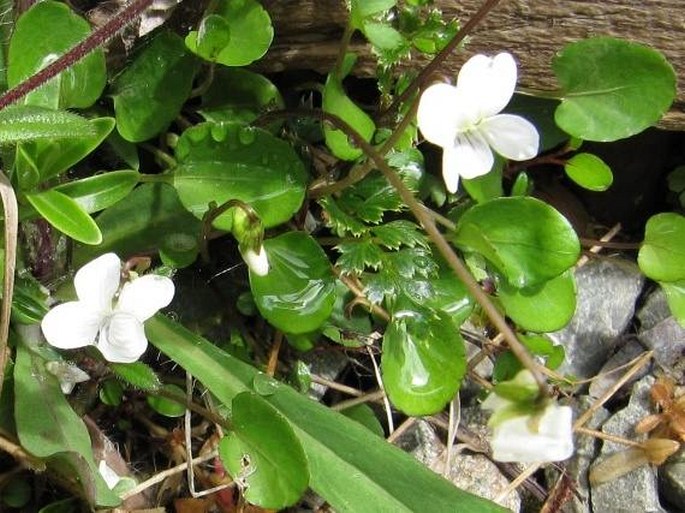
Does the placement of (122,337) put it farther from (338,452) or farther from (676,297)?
(676,297)

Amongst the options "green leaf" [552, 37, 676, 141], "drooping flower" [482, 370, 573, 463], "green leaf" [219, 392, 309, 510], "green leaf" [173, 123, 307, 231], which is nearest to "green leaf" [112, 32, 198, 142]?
"green leaf" [173, 123, 307, 231]

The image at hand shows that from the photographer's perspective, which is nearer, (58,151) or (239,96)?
(58,151)

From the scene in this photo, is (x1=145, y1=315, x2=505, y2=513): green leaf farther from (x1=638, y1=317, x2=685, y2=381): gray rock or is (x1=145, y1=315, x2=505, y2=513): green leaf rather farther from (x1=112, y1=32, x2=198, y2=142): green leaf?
(x1=638, y1=317, x2=685, y2=381): gray rock

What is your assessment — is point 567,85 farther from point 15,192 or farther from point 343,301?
point 15,192

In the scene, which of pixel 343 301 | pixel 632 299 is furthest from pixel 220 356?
pixel 632 299

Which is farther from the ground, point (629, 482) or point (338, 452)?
point (338, 452)

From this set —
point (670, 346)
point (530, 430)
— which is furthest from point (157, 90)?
point (670, 346)
